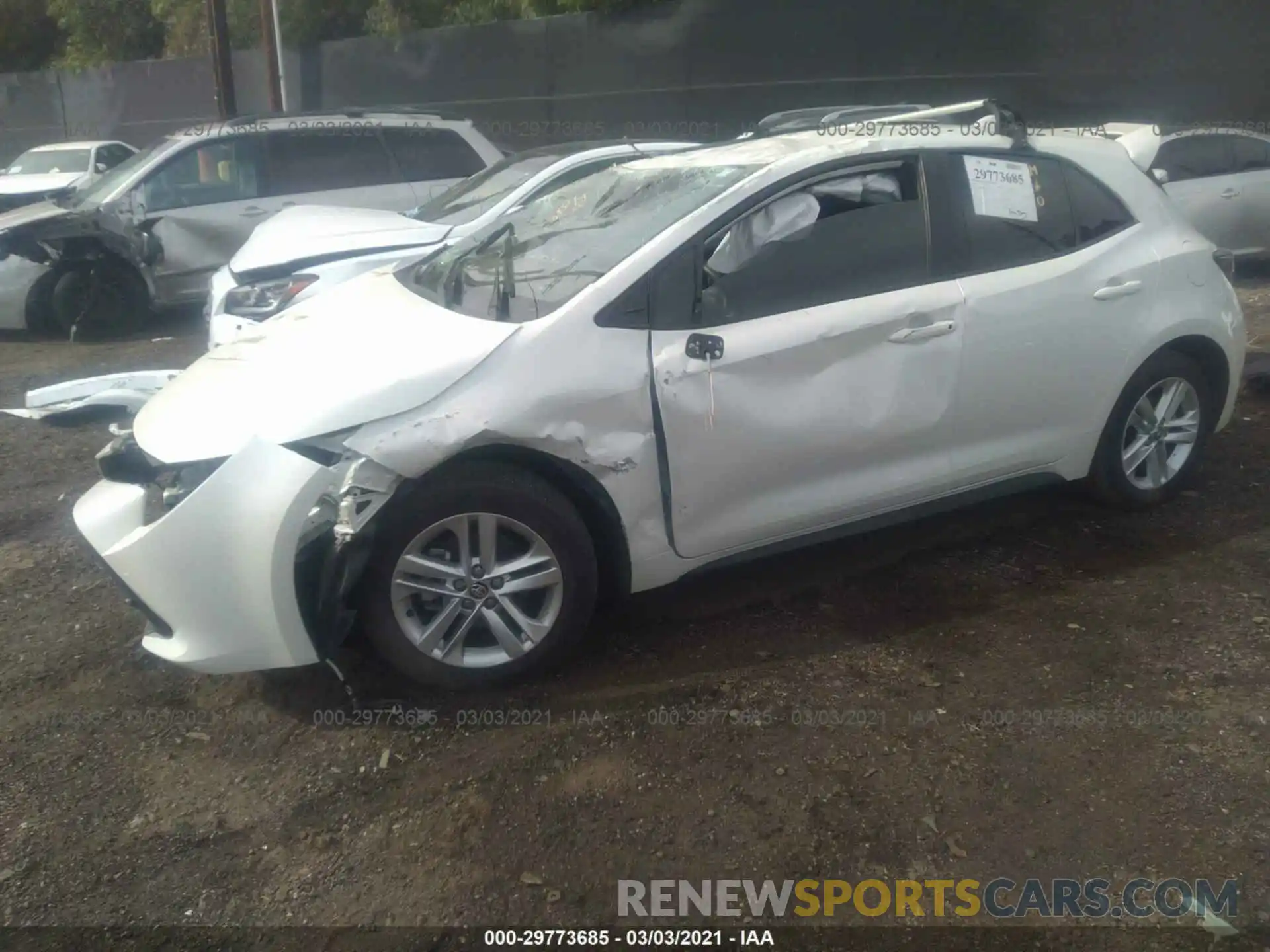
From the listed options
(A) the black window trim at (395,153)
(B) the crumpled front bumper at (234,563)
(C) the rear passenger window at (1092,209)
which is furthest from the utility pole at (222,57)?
(B) the crumpled front bumper at (234,563)

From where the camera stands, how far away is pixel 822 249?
383 centimetres

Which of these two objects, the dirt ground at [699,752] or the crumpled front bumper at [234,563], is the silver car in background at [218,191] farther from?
the crumpled front bumper at [234,563]

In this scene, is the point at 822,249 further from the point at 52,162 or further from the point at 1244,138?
the point at 52,162

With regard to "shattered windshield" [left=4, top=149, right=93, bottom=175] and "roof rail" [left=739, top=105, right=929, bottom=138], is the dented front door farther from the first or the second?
"shattered windshield" [left=4, top=149, right=93, bottom=175]

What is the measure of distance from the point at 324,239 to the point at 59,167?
39.9ft

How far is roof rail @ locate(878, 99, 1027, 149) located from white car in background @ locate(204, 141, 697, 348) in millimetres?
1718

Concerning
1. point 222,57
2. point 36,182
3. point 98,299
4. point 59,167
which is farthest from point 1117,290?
point 222,57

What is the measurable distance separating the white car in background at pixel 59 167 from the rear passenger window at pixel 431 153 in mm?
7372

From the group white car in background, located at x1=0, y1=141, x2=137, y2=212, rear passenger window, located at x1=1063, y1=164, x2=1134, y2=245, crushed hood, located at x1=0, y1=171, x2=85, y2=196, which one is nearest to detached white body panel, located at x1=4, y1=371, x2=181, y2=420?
rear passenger window, located at x1=1063, y1=164, x2=1134, y2=245

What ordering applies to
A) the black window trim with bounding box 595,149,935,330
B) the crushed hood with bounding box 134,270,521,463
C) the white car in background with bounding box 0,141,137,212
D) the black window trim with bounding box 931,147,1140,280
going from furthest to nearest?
the white car in background with bounding box 0,141,137,212, the black window trim with bounding box 931,147,1140,280, the black window trim with bounding box 595,149,935,330, the crushed hood with bounding box 134,270,521,463

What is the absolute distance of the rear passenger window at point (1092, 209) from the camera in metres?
4.33

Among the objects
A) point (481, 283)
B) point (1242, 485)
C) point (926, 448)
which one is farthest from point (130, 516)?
point (1242, 485)

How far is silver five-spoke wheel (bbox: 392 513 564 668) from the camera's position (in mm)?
3322

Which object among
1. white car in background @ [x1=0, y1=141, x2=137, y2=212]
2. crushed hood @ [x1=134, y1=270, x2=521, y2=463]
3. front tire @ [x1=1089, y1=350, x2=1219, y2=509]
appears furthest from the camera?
white car in background @ [x1=0, y1=141, x2=137, y2=212]
